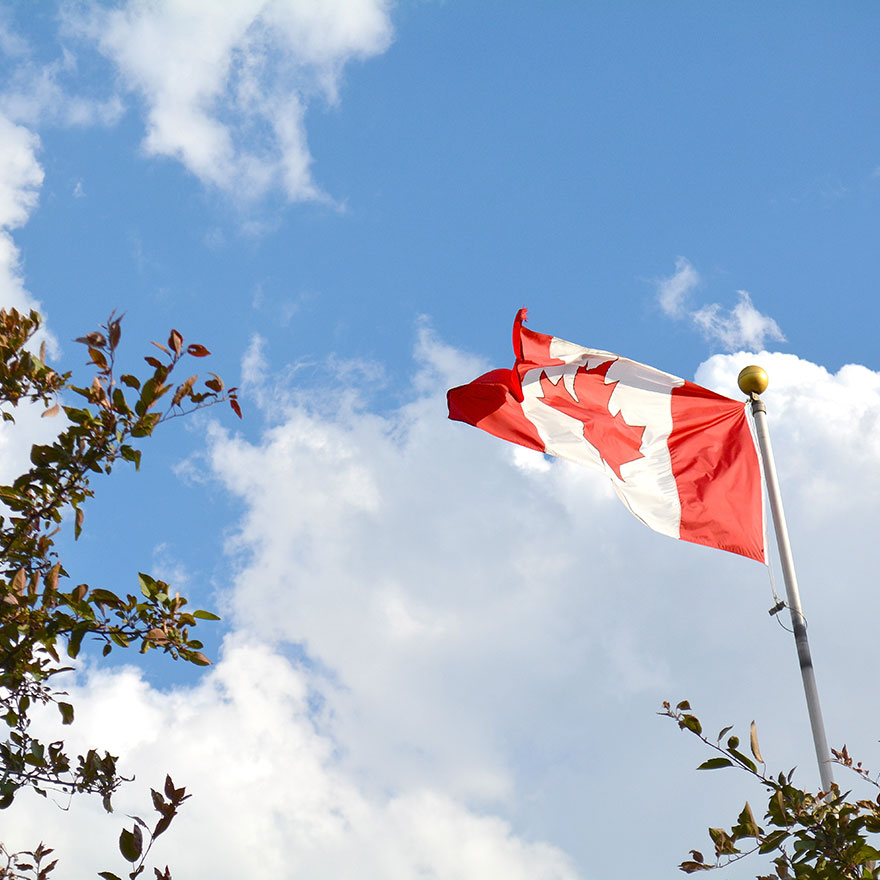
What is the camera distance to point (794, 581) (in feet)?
35.4

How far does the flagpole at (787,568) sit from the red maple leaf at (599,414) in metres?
1.47

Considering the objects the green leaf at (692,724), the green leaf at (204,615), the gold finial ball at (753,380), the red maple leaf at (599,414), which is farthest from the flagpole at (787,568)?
the green leaf at (204,615)

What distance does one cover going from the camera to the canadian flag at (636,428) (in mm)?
11898

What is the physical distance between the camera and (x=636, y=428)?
509 inches

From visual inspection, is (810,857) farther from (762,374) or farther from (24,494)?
(762,374)

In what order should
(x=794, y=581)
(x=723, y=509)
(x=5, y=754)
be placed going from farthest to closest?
1. (x=723, y=509)
2. (x=794, y=581)
3. (x=5, y=754)

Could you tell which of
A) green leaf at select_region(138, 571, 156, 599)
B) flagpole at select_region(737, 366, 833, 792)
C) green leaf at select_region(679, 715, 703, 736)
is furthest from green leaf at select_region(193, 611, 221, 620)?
flagpole at select_region(737, 366, 833, 792)

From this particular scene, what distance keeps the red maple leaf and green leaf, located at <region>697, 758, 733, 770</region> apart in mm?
6692

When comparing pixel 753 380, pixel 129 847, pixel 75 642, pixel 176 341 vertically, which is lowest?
pixel 129 847

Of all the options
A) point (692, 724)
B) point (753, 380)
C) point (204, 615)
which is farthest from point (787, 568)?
point (204, 615)

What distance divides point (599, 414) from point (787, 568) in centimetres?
341

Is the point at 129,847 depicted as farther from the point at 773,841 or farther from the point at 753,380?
the point at 753,380

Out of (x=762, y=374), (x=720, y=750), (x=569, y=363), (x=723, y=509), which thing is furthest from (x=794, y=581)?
(x=720, y=750)

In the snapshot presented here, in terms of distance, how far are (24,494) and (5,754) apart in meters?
1.39
